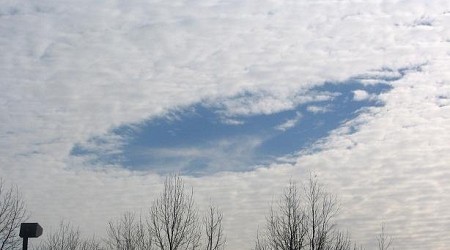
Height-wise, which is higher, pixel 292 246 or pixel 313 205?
pixel 313 205

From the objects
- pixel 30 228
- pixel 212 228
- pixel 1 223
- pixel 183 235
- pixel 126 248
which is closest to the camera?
pixel 30 228

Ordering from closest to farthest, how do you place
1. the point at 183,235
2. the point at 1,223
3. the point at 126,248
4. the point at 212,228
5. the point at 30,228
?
the point at 30,228
the point at 1,223
the point at 183,235
the point at 212,228
the point at 126,248

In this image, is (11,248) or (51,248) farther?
(51,248)

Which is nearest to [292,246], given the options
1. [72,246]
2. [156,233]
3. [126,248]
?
[156,233]

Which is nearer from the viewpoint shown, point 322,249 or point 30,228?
point 30,228

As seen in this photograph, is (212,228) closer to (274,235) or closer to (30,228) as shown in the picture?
(274,235)

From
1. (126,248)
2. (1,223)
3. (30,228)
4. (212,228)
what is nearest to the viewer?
(30,228)

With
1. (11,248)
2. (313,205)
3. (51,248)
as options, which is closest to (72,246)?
(51,248)

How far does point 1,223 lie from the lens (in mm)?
21844

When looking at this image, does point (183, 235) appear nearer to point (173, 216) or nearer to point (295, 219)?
point (173, 216)

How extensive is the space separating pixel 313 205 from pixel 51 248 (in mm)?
13865

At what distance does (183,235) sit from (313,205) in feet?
18.1

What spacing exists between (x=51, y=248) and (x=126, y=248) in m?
4.18

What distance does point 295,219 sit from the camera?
26141mm
